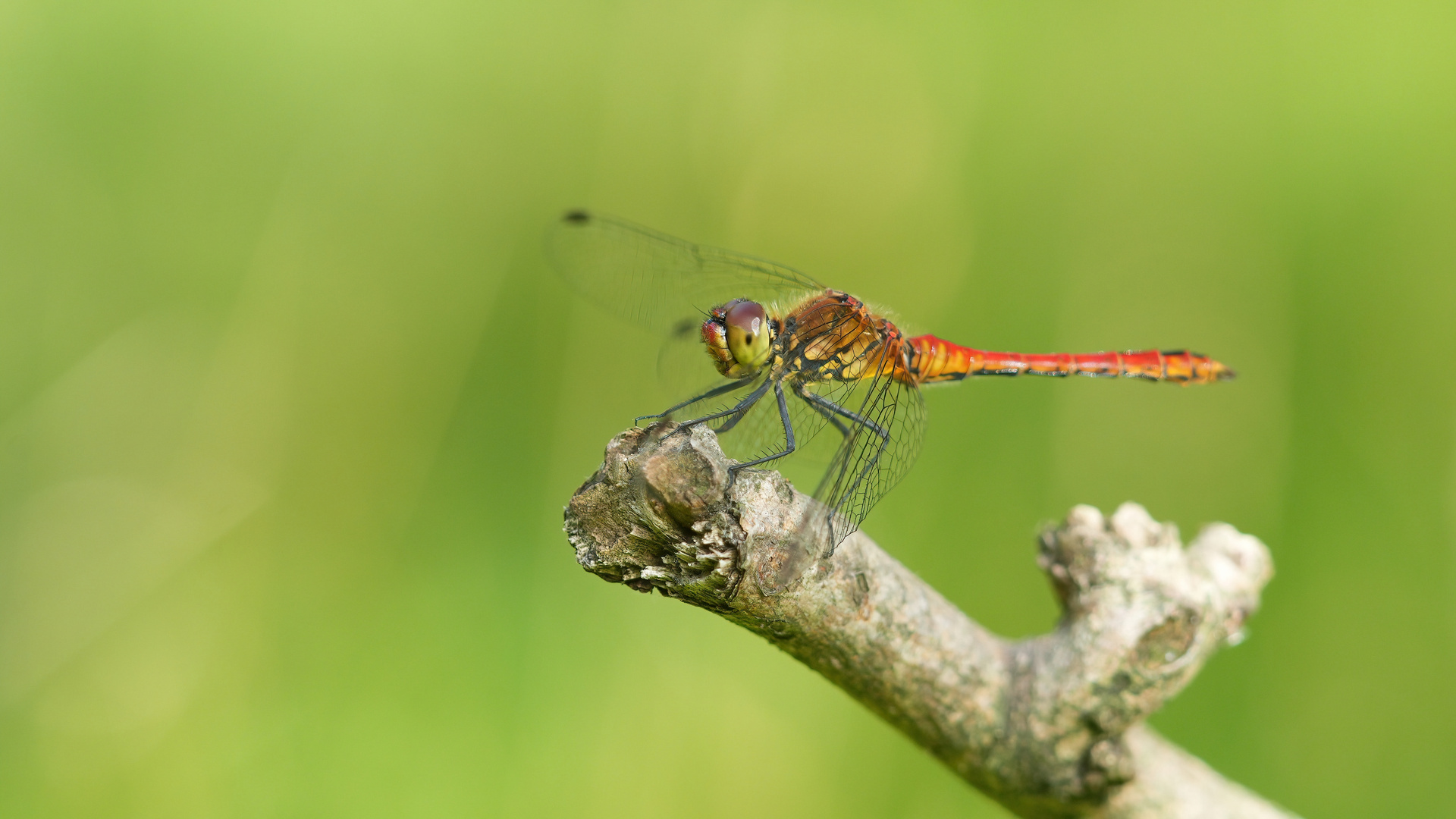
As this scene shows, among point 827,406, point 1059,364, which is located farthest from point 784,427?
point 1059,364

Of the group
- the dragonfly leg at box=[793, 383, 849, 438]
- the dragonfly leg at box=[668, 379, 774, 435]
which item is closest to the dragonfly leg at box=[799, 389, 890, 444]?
the dragonfly leg at box=[793, 383, 849, 438]

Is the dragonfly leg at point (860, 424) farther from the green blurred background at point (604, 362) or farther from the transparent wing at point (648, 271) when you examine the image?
the green blurred background at point (604, 362)

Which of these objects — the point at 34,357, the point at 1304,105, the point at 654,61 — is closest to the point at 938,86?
the point at 654,61

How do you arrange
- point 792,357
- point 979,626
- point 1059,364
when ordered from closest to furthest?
1. point 979,626
2. point 792,357
3. point 1059,364

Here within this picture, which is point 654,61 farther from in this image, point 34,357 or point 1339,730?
point 1339,730

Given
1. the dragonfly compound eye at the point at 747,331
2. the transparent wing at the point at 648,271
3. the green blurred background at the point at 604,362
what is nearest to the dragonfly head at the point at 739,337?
the dragonfly compound eye at the point at 747,331

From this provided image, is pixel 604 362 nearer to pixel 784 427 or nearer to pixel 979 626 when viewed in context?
pixel 784 427

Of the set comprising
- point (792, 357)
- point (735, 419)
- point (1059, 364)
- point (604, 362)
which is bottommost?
point (604, 362)
